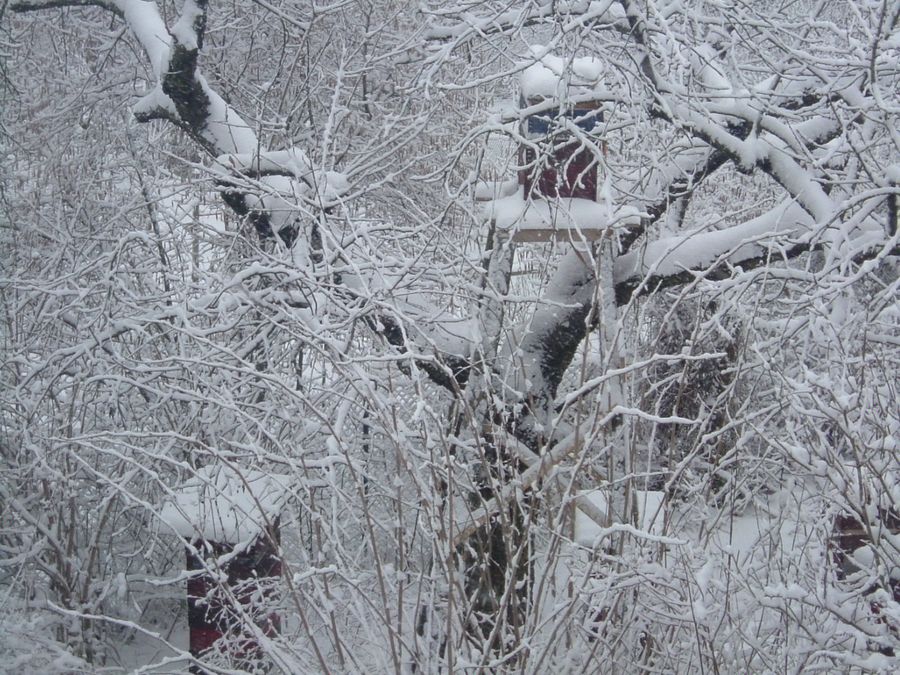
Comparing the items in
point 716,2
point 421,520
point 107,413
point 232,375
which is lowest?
point 107,413

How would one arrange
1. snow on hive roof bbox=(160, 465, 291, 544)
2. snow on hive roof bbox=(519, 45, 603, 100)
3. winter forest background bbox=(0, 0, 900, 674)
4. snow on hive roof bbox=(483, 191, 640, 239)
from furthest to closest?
snow on hive roof bbox=(519, 45, 603, 100) < snow on hive roof bbox=(483, 191, 640, 239) < snow on hive roof bbox=(160, 465, 291, 544) < winter forest background bbox=(0, 0, 900, 674)

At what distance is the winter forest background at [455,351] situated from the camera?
2398 mm

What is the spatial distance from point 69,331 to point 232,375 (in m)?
2.15

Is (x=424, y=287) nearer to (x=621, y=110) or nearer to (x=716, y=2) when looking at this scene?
(x=621, y=110)

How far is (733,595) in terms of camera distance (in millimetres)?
2900

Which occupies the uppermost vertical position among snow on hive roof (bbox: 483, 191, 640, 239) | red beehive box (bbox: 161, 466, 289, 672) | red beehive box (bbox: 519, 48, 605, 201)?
red beehive box (bbox: 519, 48, 605, 201)

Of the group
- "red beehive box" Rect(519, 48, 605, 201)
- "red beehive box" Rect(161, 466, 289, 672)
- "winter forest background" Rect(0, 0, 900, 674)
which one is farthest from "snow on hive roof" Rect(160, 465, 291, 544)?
"red beehive box" Rect(519, 48, 605, 201)

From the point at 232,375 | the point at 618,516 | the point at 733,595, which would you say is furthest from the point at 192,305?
the point at 733,595

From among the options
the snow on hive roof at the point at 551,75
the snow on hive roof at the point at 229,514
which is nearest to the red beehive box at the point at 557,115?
the snow on hive roof at the point at 551,75

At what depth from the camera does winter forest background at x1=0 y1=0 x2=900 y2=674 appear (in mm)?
2398

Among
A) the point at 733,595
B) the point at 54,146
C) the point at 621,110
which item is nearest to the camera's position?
the point at 733,595

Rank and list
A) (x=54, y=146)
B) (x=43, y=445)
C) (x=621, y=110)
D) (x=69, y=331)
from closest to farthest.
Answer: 1. (x=43, y=445)
2. (x=621, y=110)
3. (x=69, y=331)
4. (x=54, y=146)

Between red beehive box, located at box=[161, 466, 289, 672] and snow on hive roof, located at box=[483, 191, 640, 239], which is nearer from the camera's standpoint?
red beehive box, located at box=[161, 466, 289, 672]

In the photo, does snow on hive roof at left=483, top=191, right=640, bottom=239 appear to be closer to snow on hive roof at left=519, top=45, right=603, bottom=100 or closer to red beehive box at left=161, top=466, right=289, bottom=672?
Answer: snow on hive roof at left=519, top=45, right=603, bottom=100
